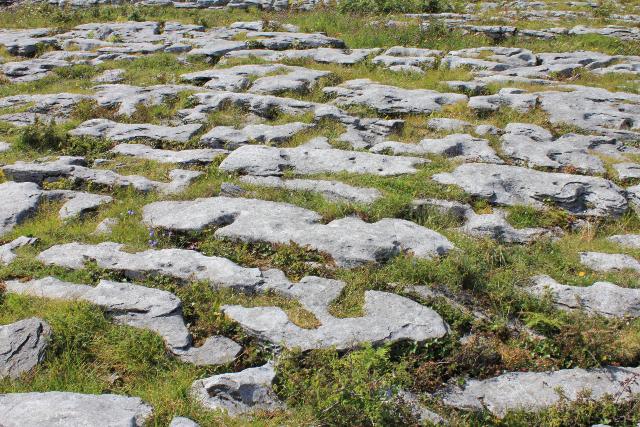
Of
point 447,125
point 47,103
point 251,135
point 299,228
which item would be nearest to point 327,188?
point 299,228

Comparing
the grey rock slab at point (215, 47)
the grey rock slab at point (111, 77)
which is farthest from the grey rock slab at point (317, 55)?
the grey rock slab at point (111, 77)

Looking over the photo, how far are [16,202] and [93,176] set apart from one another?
5.66 feet

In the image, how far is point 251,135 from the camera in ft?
48.0

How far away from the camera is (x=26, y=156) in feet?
45.1

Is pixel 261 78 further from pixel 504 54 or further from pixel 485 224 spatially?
pixel 485 224

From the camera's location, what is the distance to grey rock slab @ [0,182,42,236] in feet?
35.2

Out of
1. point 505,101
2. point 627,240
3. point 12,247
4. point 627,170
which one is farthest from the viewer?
point 505,101

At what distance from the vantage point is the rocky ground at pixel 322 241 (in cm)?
668

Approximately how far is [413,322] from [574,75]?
15491mm

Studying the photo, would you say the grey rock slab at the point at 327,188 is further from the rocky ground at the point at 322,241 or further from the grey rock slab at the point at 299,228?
the grey rock slab at the point at 299,228

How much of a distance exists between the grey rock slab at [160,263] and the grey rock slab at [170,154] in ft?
13.1

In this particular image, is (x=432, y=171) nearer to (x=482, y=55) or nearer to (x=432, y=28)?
(x=482, y=55)

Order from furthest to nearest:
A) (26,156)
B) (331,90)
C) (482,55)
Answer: (482,55)
(331,90)
(26,156)

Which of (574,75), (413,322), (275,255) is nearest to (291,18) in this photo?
(574,75)
